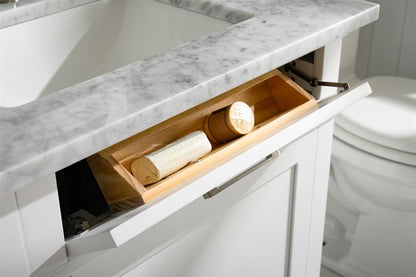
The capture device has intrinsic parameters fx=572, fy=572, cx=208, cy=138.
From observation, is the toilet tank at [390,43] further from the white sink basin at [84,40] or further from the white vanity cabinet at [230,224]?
the white sink basin at [84,40]

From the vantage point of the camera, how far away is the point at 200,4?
0.86 metres

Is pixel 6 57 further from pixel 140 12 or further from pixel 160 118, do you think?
pixel 160 118

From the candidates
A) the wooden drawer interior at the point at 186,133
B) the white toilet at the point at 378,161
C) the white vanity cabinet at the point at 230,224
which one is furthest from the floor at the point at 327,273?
the wooden drawer interior at the point at 186,133

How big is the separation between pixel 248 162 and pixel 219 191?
0.06 meters

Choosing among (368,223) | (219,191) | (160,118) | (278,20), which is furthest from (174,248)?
(368,223)

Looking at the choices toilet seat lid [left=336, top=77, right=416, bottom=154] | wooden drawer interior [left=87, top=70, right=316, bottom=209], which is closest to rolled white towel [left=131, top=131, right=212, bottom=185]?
wooden drawer interior [left=87, top=70, right=316, bottom=209]

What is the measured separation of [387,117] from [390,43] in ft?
1.16

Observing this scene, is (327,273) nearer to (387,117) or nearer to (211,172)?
→ (387,117)

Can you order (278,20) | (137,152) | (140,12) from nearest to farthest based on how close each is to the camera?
(137,152) < (278,20) < (140,12)

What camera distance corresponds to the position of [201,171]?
68 centimetres

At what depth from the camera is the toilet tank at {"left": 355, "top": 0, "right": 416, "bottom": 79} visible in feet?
4.90

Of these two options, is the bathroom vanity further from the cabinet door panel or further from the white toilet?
the white toilet

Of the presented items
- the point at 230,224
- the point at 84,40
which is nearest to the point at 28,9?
the point at 84,40

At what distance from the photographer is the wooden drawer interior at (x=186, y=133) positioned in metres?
0.63
